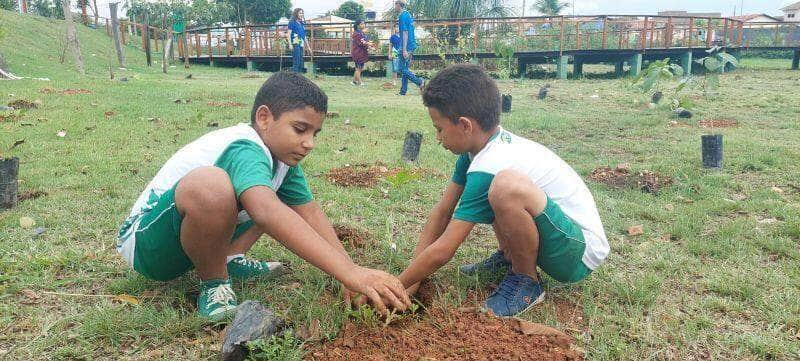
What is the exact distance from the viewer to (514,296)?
2336 millimetres

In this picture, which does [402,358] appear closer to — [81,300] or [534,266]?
[534,266]

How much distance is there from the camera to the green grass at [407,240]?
211 centimetres

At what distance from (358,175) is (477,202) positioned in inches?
104

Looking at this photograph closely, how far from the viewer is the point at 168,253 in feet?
7.20

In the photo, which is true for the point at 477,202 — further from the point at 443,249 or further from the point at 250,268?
the point at 250,268

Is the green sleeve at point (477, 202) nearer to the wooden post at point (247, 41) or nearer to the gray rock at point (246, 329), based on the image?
the gray rock at point (246, 329)

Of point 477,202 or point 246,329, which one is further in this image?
point 477,202

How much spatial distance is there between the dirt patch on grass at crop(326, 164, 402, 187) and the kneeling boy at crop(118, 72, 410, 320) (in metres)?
1.87

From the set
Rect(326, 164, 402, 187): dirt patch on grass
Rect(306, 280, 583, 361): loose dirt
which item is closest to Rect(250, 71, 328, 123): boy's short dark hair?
Rect(306, 280, 583, 361): loose dirt

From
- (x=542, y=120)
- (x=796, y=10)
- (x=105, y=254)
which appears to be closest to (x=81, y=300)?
(x=105, y=254)

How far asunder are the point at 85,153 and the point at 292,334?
14.1 ft

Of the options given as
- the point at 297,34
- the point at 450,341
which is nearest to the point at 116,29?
the point at 297,34

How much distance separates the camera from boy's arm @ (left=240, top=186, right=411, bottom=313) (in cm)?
190

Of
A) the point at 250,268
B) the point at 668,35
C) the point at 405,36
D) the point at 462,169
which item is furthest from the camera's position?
the point at 668,35
